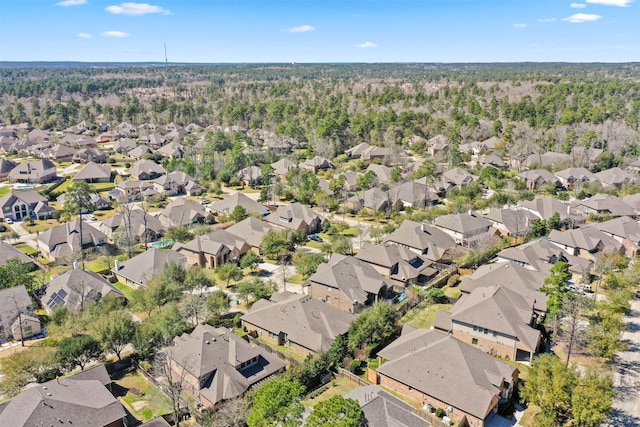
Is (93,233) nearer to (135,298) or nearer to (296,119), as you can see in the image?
(135,298)

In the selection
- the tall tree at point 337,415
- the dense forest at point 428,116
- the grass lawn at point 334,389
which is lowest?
the grass lawn at point 334,389

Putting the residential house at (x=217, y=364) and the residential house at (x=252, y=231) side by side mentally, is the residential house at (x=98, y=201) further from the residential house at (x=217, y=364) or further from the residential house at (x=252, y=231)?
the residential house at (x=217, y=364)

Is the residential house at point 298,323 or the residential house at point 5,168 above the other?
the residential house at point 5,168

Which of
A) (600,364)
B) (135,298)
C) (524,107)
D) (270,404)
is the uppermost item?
(524,107)

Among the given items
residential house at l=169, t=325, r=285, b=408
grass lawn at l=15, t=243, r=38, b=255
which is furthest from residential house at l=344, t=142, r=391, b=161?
residential house at l=169, t=325, r=285, b=408

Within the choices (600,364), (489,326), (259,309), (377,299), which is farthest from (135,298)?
(600,364)

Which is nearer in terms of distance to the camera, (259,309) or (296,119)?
(259,309)

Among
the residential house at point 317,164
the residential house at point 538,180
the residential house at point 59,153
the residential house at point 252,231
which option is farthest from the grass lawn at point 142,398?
the residential house at point 59,153

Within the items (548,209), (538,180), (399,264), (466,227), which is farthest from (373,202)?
(538,180)
